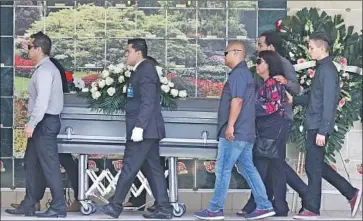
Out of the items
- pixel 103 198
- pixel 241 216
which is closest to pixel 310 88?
pixel 241 216

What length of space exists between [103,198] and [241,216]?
1396mm

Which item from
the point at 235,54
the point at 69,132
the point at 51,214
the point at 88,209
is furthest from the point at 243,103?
the point at 51,214

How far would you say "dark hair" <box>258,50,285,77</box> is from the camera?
8844 mm

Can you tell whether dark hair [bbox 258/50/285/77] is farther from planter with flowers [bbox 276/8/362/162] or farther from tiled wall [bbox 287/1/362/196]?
tiled wall [bbox 287/1/362/196]

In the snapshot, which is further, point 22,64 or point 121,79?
point 22,64

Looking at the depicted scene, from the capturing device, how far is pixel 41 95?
8484 mm

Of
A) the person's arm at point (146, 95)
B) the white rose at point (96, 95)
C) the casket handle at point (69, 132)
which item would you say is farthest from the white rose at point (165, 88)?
the casket handle at point (69, 132)

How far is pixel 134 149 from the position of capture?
860cm

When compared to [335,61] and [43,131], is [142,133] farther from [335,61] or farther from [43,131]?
[335,61]

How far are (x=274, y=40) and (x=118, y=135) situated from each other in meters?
1.81

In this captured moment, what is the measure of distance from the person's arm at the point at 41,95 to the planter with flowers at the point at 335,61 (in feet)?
7.98

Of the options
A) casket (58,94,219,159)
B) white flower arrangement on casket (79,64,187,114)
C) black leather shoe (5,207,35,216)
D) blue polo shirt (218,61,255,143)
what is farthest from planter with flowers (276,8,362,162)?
black leather shoe (5,207,35,216)

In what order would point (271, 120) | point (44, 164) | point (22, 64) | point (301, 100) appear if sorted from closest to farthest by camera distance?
point (44, 164) → point (271, 120) → point (301, 100) → point (22, 64)

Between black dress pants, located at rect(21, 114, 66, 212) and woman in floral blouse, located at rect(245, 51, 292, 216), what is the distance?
6.23 ft
